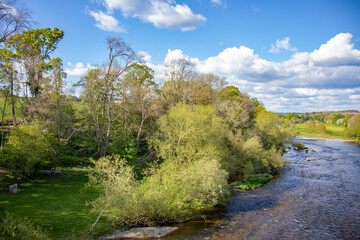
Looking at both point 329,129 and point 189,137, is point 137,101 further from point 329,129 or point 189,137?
point 329,129

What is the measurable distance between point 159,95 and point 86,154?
15.1 m

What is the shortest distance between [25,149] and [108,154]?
438 inches

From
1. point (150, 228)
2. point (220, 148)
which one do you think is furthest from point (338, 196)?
point (150, 228)

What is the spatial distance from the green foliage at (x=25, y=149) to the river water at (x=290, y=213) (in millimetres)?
15404

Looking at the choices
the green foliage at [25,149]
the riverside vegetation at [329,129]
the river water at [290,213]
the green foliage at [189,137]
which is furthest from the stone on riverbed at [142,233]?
the riverside vegetation at [329,129]

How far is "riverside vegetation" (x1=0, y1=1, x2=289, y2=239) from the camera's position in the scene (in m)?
14.8

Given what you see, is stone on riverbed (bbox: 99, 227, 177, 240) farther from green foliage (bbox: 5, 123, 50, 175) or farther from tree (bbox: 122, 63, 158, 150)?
tree (bbox: 122, 63, 158, 150)

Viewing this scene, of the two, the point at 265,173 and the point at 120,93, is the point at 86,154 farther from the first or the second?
the point at 265,173

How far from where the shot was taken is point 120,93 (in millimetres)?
28953

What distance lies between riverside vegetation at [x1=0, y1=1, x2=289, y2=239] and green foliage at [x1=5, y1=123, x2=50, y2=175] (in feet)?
0.29

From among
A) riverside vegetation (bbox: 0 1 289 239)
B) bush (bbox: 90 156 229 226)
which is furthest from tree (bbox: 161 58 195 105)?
bush (bbox: 90 156 229 226)

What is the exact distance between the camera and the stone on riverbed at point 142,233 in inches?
554

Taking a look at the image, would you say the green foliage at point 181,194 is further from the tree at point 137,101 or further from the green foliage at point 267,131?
the green foliage at point 267,131

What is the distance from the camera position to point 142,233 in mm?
14547
